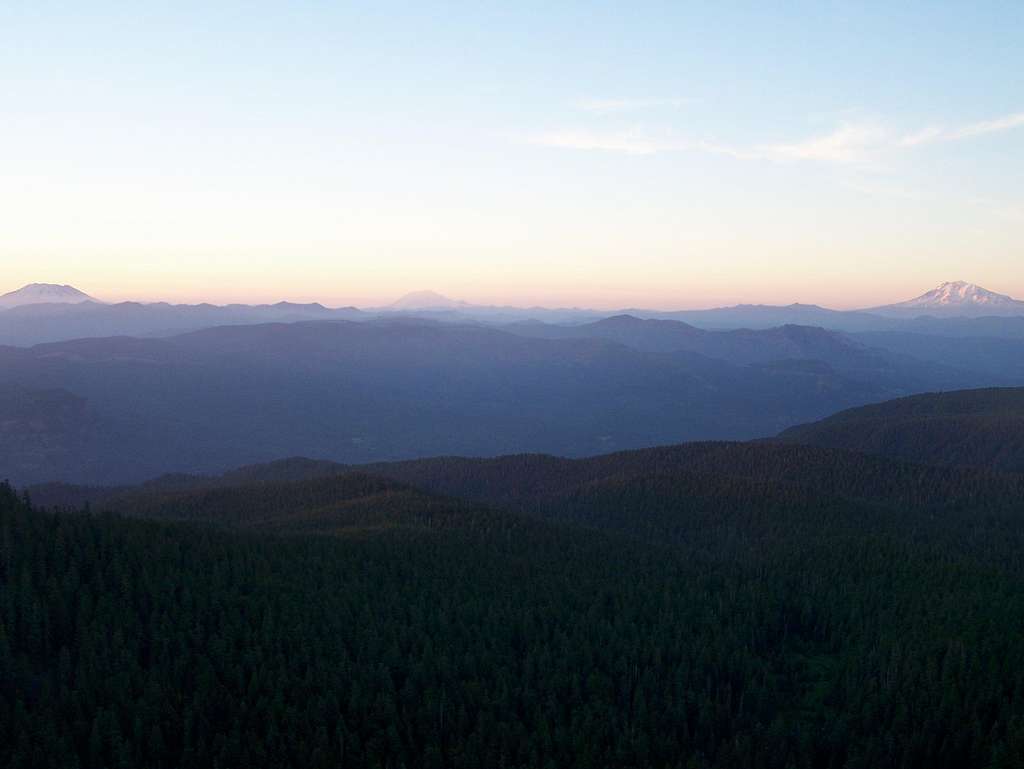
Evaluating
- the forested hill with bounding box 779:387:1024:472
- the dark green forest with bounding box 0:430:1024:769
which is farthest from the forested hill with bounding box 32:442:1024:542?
the forested hill with bounding box 779:387:1024:472

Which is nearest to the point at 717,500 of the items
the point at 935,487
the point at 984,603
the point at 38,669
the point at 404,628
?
the point at 935,487

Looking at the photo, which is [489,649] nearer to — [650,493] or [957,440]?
[650,493]

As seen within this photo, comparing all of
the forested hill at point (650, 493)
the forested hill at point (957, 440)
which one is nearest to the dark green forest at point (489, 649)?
the forested hill at point (650, 493)

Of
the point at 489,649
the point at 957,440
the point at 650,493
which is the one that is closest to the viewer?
the point at 489,649

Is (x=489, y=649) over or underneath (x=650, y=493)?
over

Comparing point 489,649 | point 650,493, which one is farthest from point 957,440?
point 489,649

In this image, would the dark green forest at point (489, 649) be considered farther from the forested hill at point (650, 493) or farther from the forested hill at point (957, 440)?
the forested hill at point (957, 440)

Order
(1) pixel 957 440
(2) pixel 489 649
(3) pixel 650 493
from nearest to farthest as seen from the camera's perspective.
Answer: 1. (2) pixel 489 649
2. (3) pixel 650 493
3. (1) pixel 957 440

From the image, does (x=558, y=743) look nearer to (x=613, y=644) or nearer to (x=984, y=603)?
(x=613, y=644)
